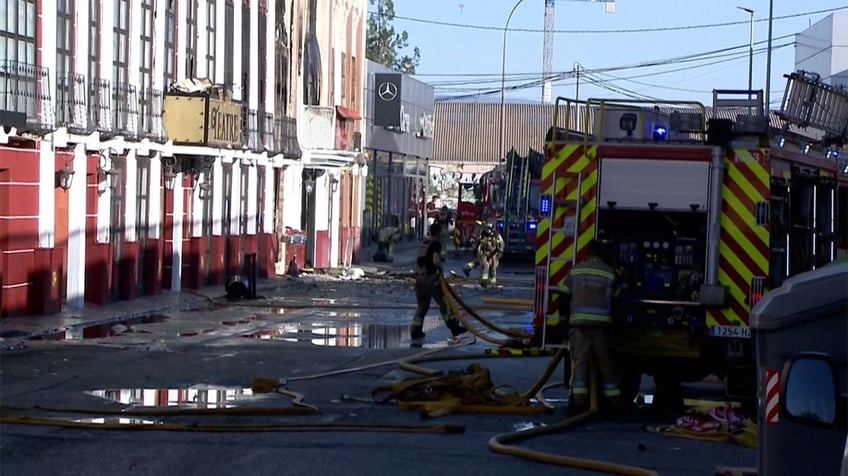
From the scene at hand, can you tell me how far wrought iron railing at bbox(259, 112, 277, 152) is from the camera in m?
37.1

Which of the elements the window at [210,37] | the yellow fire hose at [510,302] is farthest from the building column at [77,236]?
the window at [210,37]

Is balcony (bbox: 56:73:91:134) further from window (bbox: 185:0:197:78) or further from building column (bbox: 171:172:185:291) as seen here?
window (bbox: 185:0:197:78)

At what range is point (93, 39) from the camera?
26.6m

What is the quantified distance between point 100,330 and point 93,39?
6760 millimetres

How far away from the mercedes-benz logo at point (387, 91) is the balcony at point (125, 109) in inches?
Answer: 1161

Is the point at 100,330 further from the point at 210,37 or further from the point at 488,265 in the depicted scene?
the point at 488,265

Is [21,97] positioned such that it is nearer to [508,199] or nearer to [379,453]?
[379,453]

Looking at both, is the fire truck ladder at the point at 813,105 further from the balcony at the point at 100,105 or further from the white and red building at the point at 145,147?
the balcony at the point at 100,105

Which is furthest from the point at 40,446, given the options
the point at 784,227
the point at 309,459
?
the point at 784,227

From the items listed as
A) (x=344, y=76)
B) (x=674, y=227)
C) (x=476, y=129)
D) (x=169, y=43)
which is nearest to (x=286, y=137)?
(x=169, y=43)

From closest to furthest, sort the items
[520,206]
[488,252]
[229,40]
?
[229,40] → [488,252] → [520,206]

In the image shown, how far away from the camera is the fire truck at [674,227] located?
13211 millimetres

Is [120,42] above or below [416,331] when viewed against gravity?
above

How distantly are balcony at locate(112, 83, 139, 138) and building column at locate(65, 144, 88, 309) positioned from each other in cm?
144
